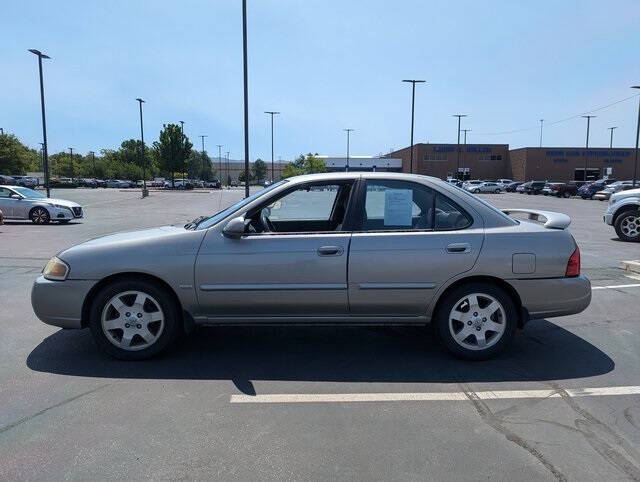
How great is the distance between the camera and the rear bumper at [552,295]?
447cm

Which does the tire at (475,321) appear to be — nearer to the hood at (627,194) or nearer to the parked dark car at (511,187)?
the hood at (627,194)

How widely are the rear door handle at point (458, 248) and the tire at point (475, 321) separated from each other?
0.32 metres

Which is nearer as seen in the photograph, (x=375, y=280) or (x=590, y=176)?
(x=375, y=280)

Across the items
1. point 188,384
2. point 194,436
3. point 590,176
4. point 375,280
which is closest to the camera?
point 194,436

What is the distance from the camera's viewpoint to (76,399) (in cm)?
379

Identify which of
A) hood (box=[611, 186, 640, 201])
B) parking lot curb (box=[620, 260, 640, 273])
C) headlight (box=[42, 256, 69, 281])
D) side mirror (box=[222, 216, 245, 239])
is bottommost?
parking lot curb (box=[620, 260, 640, 273])

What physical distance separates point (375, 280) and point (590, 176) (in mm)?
85461

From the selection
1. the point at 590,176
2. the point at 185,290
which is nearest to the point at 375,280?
the point at 185,290

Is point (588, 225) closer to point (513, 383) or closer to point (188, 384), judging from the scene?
point (513, 383)

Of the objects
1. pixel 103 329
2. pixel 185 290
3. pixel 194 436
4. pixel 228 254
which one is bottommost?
pixel 194 436

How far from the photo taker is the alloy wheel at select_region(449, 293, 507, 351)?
4.48 meters

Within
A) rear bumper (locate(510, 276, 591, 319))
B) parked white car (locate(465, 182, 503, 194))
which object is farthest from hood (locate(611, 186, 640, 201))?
parked white car (locate(465, 182, 503, 194))

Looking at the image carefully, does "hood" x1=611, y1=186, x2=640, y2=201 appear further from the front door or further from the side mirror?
the side mirror

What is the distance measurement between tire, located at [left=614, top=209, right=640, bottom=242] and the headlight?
1362 centimetres
